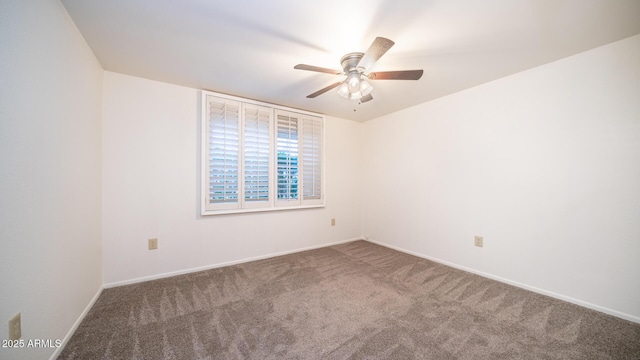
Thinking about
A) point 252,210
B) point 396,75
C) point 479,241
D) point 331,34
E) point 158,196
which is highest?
point 331,34

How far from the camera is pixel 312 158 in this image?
3.54 m

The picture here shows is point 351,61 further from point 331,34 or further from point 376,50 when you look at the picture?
point 376,50

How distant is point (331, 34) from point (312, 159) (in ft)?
6.70

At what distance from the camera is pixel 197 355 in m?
1.36

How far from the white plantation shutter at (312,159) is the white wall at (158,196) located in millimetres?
712

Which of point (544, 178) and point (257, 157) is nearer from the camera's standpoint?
point (544, 178)

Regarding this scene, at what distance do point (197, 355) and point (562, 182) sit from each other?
10.8 ft

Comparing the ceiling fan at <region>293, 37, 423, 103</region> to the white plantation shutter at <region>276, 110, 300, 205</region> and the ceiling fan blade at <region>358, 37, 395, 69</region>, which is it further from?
the white plantation shutter at <region>276, 110, 300, 205</region>

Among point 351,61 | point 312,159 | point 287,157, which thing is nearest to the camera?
point 351,61

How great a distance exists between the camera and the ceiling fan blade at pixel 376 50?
1.35 meters

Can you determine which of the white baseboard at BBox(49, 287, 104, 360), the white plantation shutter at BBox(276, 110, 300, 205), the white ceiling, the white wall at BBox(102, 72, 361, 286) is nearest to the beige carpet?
the white baseboard at BBox(49, 287, 104, 360)

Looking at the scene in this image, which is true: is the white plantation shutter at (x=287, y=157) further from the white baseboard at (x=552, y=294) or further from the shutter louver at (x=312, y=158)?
the white baseboard at (x=552, y=294)

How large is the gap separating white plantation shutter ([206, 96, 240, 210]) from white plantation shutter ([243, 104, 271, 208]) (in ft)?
0.40

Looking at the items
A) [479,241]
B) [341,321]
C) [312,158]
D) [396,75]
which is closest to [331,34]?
[396,75]
